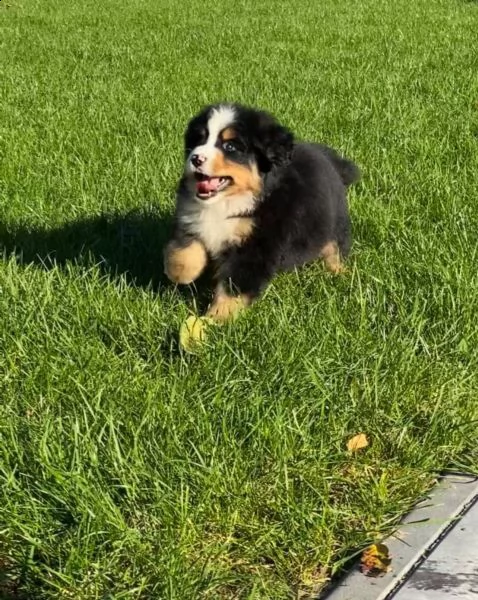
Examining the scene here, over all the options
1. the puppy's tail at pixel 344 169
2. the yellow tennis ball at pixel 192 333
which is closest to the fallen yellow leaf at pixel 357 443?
the yellow tennis ball at pixel 192 333

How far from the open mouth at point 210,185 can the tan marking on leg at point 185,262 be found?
0.77 ft

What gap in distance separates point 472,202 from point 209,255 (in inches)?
65.6

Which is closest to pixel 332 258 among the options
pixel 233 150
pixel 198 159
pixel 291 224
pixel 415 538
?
pixel 291 224

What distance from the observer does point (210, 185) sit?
124 inches

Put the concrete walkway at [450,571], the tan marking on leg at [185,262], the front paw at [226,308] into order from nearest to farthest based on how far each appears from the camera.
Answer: the concrete walkway at [450,571] → the front paw at [226,308] → the tan marking on leg at [185,262]

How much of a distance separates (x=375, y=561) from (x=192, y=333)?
1180mm

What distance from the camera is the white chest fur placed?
3238mm

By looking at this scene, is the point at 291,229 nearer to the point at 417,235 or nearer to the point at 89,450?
the point at 417,235

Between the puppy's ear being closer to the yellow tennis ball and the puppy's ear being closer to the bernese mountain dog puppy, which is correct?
the bernese mountain dog puppy

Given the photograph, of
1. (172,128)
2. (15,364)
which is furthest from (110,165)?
(15,364)

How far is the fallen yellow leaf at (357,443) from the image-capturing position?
243cm

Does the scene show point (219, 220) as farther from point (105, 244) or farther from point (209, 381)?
point (105, 244)

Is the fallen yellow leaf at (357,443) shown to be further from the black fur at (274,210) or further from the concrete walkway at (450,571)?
the black fur at (274,210)

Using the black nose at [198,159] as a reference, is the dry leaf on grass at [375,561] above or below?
below
